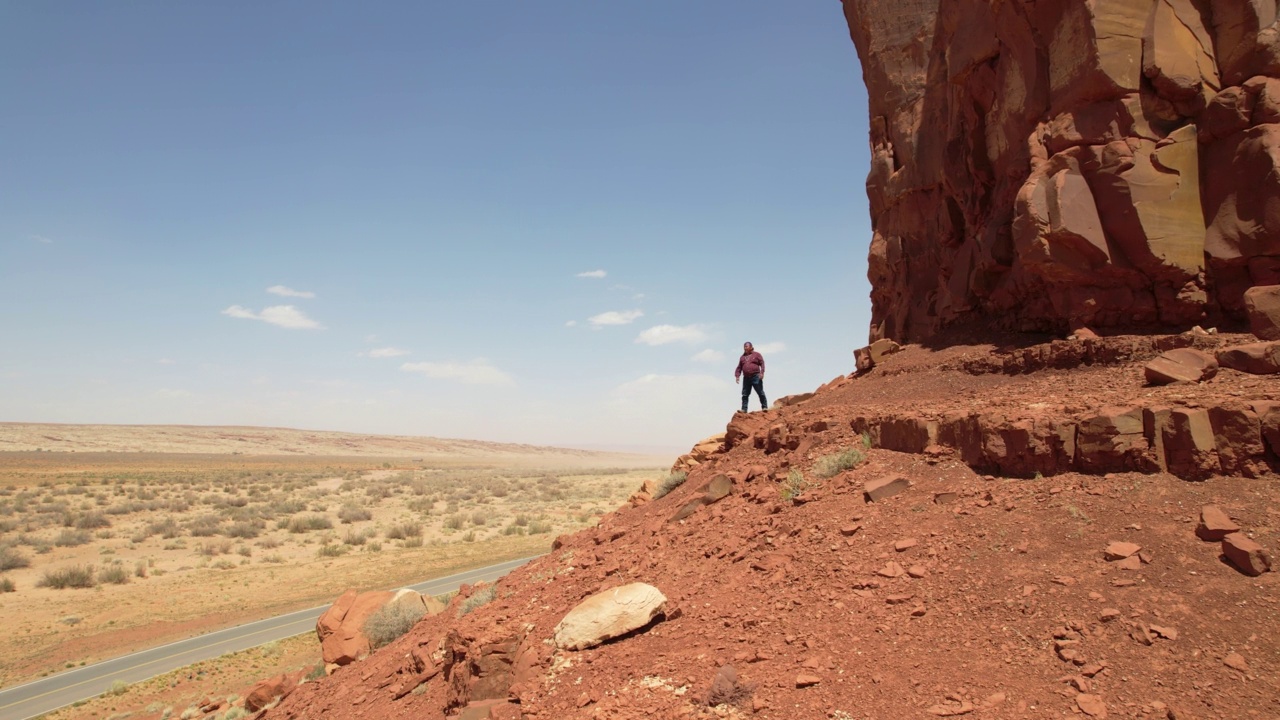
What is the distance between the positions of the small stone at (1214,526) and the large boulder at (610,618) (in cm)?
500

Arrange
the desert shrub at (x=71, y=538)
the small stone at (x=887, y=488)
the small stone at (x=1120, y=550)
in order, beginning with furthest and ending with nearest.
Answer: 1. the desert shrub at (x=71, y=538)
2. the small stone at (x=887, y=488)
3. the small stone at (x=1120, y=550)

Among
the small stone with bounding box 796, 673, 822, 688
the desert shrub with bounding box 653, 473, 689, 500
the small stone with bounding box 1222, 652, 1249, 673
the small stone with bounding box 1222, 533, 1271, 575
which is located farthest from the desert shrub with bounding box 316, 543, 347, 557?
the small stone with bounding box 1222, 652, 1249, 673

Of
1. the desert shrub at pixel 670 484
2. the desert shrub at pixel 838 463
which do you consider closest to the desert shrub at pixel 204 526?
the desert shrub at pixel 670 484

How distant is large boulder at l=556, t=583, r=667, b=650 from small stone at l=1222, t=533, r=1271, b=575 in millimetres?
5097

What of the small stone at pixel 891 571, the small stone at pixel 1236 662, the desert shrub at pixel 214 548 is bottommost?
the desert shrub at pixel 214 548

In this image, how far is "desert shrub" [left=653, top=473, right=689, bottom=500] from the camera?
14.4m

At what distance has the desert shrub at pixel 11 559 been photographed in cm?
2619

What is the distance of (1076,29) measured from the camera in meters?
11.0

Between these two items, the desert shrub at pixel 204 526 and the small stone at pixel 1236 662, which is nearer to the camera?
the small stone at pixel 1236 662

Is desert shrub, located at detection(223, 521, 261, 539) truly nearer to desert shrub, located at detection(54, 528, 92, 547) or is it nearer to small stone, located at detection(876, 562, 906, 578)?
desert shrub, located at detection(54, 528, 92, 547)

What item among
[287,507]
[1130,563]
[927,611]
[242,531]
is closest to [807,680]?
[927,611]

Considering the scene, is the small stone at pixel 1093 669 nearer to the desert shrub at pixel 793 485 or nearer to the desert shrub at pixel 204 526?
the desert shrub at pixel 793 485


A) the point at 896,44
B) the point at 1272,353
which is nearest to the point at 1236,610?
the point at 1272,353

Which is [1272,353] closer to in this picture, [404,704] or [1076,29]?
[1076,29]
